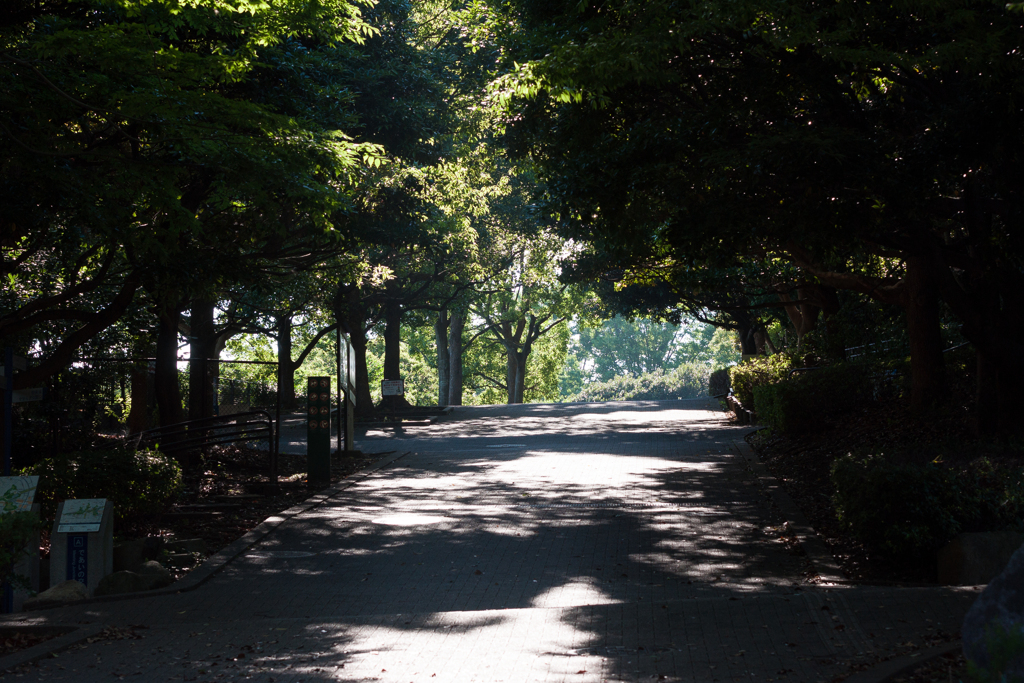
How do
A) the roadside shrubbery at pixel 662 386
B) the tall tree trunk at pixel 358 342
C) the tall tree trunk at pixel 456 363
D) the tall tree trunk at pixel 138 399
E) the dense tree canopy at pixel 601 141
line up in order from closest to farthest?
the dense tree canopy at pixel 601 141 → the tall tree trunk at pixel 138 399 → the tall tree trunk at pixel 358 342 → the tall tree trunk at pixel 456 363 → the roadside shrubbery at pixel 662 386

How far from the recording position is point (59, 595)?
7762mm

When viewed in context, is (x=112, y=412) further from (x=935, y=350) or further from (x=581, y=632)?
(x=935, y=350)

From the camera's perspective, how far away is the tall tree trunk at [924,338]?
13219 mm

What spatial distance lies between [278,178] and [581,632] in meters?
5.91

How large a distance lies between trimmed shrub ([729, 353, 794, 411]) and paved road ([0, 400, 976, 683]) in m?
7.43

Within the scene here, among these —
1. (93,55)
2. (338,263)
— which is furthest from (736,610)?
(338,263)

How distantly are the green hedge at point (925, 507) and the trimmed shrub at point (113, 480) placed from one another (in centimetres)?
710

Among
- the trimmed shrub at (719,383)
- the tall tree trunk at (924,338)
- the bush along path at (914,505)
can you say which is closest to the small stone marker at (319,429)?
the bush along path at (914,505)

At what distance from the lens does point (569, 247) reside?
29.3 m

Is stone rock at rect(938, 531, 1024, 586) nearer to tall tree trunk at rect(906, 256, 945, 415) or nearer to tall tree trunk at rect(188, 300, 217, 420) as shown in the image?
tall tree trunk at rect(906, 256, 945, 415)

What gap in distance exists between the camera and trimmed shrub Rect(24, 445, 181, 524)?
9.20m

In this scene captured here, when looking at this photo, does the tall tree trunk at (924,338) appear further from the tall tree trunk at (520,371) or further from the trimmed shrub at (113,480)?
the tall tree trunk at (520,371)

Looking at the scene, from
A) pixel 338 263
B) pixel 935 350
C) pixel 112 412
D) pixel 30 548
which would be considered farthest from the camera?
pixel 338 263

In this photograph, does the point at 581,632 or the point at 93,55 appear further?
the point at 93,55
